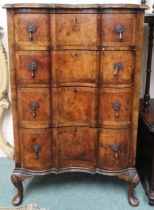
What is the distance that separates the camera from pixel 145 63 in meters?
2.21

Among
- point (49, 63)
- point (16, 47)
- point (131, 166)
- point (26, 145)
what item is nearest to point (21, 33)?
point (16, 47)

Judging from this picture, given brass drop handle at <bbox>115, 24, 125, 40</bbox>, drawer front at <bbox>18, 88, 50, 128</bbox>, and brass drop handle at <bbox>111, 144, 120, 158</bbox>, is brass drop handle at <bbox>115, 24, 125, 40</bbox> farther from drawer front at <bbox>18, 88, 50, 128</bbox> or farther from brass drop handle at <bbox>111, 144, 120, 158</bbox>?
brass drop handle at <bbox>111, 144, 120, 158</bbox>

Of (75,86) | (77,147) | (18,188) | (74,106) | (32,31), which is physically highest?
(32,31)

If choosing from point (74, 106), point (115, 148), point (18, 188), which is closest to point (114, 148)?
point (115, 148)

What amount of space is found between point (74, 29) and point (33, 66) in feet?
1.02

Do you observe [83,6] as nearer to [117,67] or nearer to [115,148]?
[117,67]

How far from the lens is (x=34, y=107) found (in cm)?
164

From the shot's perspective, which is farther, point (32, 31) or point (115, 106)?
point (115, 106)

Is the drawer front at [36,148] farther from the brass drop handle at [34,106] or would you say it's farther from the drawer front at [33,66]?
the drawer front at [33,66]

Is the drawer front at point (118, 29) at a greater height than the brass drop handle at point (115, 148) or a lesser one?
greater

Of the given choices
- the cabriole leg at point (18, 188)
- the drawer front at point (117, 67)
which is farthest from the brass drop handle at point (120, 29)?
the cabriole leg at point (18, 188)

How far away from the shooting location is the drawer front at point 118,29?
1.51 m

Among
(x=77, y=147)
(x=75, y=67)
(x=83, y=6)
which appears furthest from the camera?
(x=77, y=147)

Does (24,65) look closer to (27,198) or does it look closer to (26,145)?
(26,145)
